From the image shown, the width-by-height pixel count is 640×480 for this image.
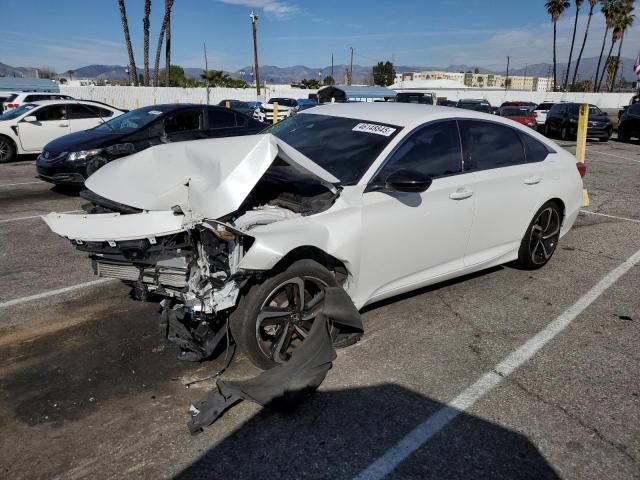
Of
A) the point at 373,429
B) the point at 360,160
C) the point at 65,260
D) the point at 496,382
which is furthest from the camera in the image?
the point at 65,260

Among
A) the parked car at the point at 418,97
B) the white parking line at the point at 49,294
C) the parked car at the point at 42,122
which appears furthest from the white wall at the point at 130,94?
the white parking line at the point at 49,294

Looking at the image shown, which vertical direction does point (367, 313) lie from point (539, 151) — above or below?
below

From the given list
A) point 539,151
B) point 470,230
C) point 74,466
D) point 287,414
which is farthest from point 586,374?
point 74,466

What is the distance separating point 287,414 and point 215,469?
0.57 metres

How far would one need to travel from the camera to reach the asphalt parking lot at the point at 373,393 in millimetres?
2592

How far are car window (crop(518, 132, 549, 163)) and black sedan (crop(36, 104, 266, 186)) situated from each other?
5259 mm

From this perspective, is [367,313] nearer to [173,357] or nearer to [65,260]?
[173,357]

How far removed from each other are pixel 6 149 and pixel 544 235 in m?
12.7

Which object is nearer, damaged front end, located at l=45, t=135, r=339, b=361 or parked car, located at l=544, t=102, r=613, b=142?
damaged front end, located at l=45, t=135, r=339, b=361

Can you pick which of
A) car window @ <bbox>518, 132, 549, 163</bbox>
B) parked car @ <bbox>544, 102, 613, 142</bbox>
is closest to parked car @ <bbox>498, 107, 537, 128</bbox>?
parked car @ <bbox>544, 102, 613, 142</bbox>

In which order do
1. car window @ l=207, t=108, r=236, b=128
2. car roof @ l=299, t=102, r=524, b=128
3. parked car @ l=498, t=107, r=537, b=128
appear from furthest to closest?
1. parked car @ l=498, t=107, r=537, b=128
2. car window @ l=207, t=108, r=236, b=128
3. car roof @ l=299, t=102, r=524, b=128

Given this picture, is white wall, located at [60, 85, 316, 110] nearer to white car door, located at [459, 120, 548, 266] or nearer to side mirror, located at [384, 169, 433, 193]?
white car door, located at [459, 120, 548, 266]

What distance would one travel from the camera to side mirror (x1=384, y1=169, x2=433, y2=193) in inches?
134

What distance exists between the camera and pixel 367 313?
4.28 metres
